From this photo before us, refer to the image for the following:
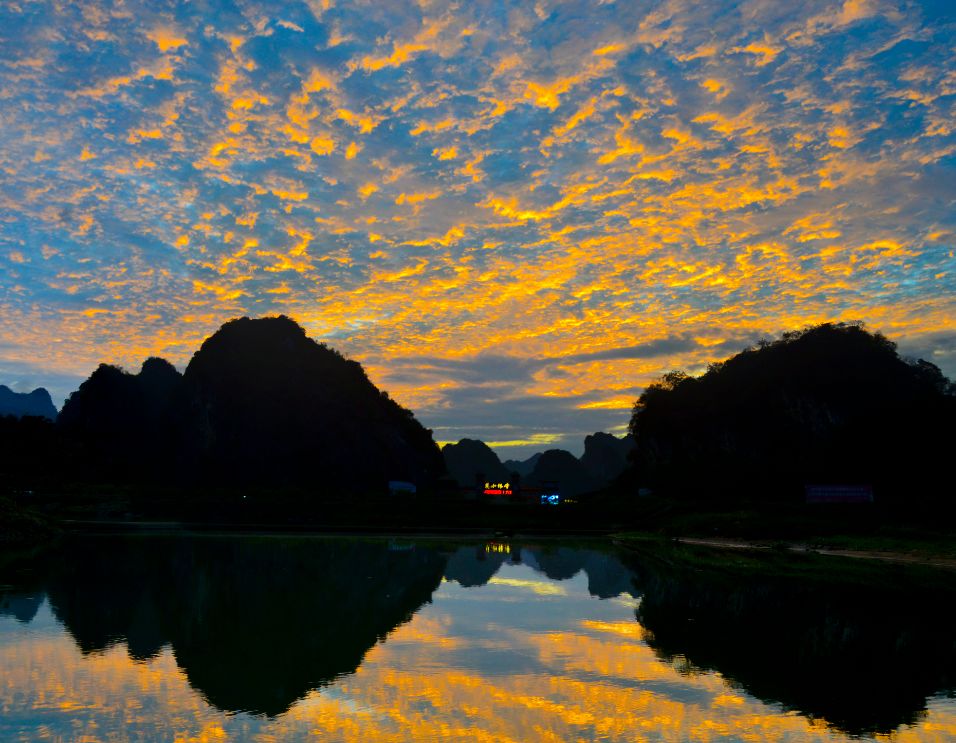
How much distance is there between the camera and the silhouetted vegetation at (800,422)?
86250mm

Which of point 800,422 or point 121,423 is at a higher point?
point 121,423

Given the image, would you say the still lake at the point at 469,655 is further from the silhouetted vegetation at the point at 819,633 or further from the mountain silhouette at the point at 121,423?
the mountain silhouette at the point at 121,423

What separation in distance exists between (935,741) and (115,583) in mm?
29518

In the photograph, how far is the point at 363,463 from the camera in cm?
15488

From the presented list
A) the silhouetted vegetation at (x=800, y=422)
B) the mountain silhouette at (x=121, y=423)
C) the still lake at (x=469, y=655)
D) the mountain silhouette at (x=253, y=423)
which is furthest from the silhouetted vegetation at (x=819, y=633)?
the mountain silhouette at (x=121, y=423)

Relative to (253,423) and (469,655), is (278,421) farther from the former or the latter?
(469,655)

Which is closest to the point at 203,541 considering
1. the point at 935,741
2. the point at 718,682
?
the point at 718,682

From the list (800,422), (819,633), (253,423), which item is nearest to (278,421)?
(253,423)

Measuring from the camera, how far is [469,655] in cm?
1777

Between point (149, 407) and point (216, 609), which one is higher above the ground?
point (149, 407)

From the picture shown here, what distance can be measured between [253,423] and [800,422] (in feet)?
376

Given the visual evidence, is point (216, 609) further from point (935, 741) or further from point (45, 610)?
point (935, 741)

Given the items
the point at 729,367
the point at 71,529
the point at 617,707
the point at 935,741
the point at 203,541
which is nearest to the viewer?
the point at 935,741

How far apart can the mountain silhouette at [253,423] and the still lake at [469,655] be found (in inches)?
4720
